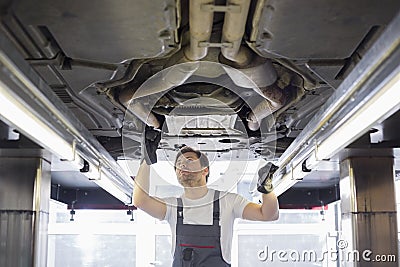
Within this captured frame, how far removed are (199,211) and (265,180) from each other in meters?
0.41

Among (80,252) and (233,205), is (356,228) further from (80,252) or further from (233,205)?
(80,252)

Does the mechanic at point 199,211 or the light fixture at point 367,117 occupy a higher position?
the light fixture at point 367,117

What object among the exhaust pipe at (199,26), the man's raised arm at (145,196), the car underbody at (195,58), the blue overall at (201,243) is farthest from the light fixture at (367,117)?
the man's raised arm at (145,196)

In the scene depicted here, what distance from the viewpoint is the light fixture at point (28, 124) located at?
1656 millimetres

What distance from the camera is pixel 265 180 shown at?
9.91ft

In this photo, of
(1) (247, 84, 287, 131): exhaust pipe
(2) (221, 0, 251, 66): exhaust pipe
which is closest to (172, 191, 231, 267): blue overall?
(1) (247, 84, 287, 131): exhaust pipe

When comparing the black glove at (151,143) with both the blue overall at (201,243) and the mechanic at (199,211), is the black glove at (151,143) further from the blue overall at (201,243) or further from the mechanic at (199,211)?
the blue overall at (201,243)

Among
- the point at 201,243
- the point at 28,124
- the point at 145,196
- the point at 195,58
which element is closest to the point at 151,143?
the point at 145,196

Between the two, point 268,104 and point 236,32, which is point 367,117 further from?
point 268,104

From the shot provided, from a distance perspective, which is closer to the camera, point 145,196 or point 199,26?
point 199,26

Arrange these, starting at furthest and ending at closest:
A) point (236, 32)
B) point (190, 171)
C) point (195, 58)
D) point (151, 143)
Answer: point (151, 143) < point (190, 171) < point (195, 58) < point (236, 32)

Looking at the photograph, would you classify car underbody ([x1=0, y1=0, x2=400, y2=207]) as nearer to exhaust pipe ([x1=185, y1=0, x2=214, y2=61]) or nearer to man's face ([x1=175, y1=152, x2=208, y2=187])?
exhaust pipe ([x1=185, y1=0, x2=214, y2=61])

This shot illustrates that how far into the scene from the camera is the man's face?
282 cm

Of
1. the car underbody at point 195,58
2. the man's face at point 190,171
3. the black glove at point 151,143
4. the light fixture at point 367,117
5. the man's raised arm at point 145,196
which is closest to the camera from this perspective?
the light fixture at point 367,117
